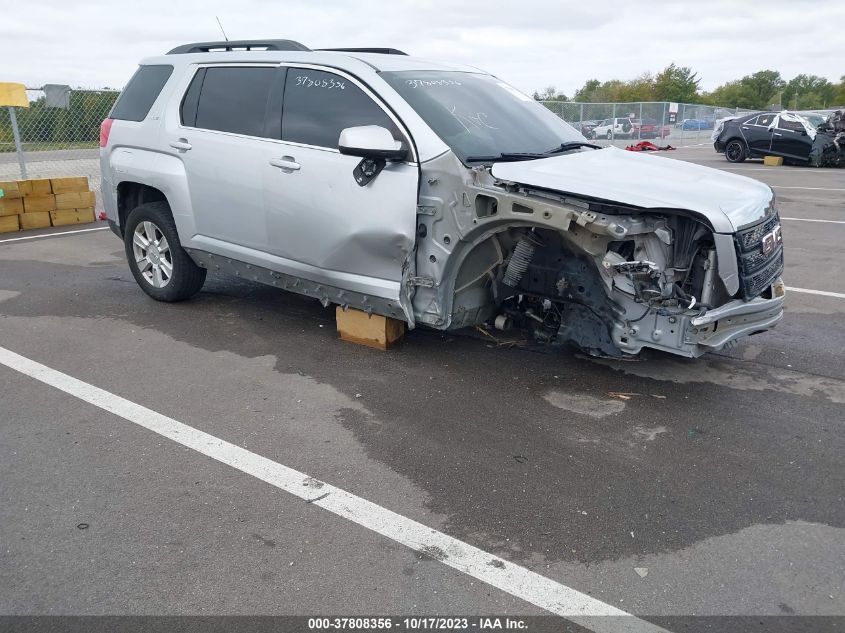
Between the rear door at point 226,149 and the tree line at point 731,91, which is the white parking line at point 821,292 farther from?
the tree line at point 731,91

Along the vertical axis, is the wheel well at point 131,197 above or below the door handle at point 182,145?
below

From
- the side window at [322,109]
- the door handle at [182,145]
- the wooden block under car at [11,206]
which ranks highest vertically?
the side window at [322,109]

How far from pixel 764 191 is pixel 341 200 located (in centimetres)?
274

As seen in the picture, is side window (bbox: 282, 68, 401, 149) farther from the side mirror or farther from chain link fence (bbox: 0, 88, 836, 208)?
chain link fence (bbox: 0, 88, 836, 208)

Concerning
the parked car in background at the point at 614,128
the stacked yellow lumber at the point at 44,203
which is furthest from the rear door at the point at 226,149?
the parked car in background at the point at 614,128

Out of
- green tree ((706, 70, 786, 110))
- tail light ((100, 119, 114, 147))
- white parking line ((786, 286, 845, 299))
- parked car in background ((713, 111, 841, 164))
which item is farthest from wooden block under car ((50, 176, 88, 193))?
green tree ((706, 70, 786, 110))

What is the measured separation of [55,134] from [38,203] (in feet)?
11.3

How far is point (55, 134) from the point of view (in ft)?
43.8

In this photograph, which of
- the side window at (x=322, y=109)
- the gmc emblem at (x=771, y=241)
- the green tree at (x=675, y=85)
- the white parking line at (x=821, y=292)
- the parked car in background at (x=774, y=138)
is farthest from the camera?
the green tree at (x=675, y=85)

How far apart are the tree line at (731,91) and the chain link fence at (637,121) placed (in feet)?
65.9

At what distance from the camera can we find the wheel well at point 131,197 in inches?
251

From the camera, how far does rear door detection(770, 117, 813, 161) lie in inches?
803

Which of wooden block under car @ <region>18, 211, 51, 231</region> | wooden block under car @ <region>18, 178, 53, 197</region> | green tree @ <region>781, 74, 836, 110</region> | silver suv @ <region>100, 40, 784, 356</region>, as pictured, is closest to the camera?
silver suv @ <region>100, 40, 784, 356</region>

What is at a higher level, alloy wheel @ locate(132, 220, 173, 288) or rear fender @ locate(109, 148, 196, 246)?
rear fender @ locate(109, 148, 196, 246)
